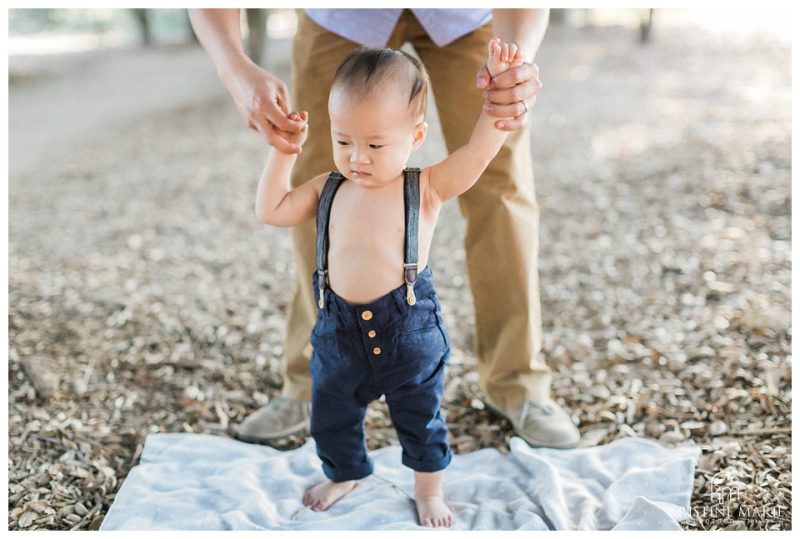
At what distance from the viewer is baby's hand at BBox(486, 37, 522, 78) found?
5.55 feet

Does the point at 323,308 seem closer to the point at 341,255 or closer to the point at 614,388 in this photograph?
the point at 341,255

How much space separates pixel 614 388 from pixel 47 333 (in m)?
2.17

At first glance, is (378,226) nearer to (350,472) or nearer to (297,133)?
(297,133)

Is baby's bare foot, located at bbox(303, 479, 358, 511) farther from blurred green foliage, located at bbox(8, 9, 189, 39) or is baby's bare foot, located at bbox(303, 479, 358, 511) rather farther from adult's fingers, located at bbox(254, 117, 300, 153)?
blurred green foliage, located at bbox(8, 9, 189, 39)

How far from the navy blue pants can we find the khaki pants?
0.54 metres

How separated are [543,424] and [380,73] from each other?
4.19ft

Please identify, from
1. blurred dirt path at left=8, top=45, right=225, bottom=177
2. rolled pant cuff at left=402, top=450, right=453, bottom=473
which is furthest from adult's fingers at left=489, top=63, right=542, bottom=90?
blurred dirt path at left=8, top=45, right=225, bottom=177

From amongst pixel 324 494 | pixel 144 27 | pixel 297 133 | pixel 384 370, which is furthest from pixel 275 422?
pixel 144 27

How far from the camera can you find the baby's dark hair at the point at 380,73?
1716mm

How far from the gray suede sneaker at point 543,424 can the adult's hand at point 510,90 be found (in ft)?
3.59

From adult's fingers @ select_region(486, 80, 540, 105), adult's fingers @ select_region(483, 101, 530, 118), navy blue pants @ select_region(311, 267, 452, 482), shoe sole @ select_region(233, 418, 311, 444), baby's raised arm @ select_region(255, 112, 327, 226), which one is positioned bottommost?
shoe sole @ select_region(233, 418, 311, 444)

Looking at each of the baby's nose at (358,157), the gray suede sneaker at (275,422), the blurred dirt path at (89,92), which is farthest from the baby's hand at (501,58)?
the blurred dirt path at (89,92)

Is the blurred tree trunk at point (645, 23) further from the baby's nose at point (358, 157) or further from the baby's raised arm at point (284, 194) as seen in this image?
the baby's nose at point (358, 157)

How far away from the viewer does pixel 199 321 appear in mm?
3432
